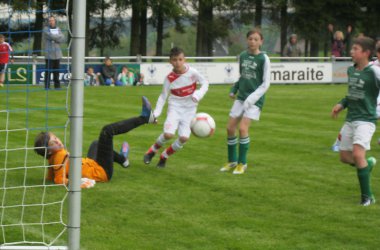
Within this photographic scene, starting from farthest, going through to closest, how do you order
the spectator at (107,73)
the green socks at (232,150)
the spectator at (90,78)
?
the spectator at (107,73), the spectator at (90,78), the green socks at (232,150)

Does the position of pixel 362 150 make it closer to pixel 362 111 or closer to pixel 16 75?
pixel 362 111

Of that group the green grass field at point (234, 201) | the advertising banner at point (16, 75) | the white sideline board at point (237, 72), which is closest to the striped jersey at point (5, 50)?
the advertising banner at point (16, 75)

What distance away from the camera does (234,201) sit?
8461mm

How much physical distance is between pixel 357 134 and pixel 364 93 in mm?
456

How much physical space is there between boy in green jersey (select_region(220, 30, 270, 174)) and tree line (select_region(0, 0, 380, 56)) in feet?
97.6

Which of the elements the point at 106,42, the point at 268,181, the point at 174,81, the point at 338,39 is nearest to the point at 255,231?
the point at 268,181

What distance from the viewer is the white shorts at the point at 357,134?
8297mm

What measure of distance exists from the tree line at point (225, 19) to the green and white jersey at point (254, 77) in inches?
1173

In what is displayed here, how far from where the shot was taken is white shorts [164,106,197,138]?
1074 cm

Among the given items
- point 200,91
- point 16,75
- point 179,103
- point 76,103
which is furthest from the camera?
point 16,75

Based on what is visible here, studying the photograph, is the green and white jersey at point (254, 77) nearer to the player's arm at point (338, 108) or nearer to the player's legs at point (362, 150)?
the player's arm at point (338, 108)

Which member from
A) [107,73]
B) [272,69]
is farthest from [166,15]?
[107,73]

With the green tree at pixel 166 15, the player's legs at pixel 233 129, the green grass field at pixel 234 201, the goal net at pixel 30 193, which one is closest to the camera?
the goal net at pixel 30 193

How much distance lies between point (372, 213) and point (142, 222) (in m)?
2.36
